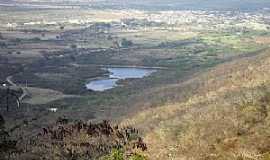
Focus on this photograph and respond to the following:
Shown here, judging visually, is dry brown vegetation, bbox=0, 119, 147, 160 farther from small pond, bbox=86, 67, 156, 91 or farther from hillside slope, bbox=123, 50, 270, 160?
small pond, bbox=86, 67, 156, 91

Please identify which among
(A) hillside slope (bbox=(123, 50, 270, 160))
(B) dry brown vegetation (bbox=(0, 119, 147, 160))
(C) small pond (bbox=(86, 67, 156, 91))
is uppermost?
(A) hillside slope (bbox=(123, 50, 270, 160))

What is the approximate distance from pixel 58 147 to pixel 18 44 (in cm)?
12320

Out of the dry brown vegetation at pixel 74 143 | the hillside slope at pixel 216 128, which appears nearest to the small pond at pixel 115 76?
the hillside slope at pixel 216 128

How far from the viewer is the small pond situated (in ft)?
418

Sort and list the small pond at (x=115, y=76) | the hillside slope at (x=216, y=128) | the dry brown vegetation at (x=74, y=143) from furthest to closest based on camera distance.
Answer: the small pond at (x=115, y=76)
the dry brown vegetation at (x=74, y=143)
the hillside slope at (x=216, y=128)

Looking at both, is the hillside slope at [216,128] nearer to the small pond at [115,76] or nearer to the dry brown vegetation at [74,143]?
the dry brown vegetation at [74,143]

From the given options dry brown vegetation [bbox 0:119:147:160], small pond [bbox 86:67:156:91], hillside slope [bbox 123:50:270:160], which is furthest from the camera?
small pond [bbox 86:67:156:91]

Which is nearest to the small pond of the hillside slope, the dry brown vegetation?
the hillside slope

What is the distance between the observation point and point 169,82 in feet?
373

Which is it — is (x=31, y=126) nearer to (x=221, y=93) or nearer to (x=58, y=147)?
(x=58, y=147)

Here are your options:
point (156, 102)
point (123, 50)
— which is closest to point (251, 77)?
point (156, 102)

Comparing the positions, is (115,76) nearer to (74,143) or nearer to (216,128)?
(74,143)

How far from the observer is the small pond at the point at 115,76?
418ft

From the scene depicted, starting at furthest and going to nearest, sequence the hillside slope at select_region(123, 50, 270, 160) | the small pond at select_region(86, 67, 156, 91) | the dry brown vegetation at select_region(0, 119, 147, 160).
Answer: the small pond at select_region(86, 67, 156, 91), the dry brown vegetation at select_region(0, 119, 147, 160), the hillside slope at select_region(123, 50, 270, 160)
